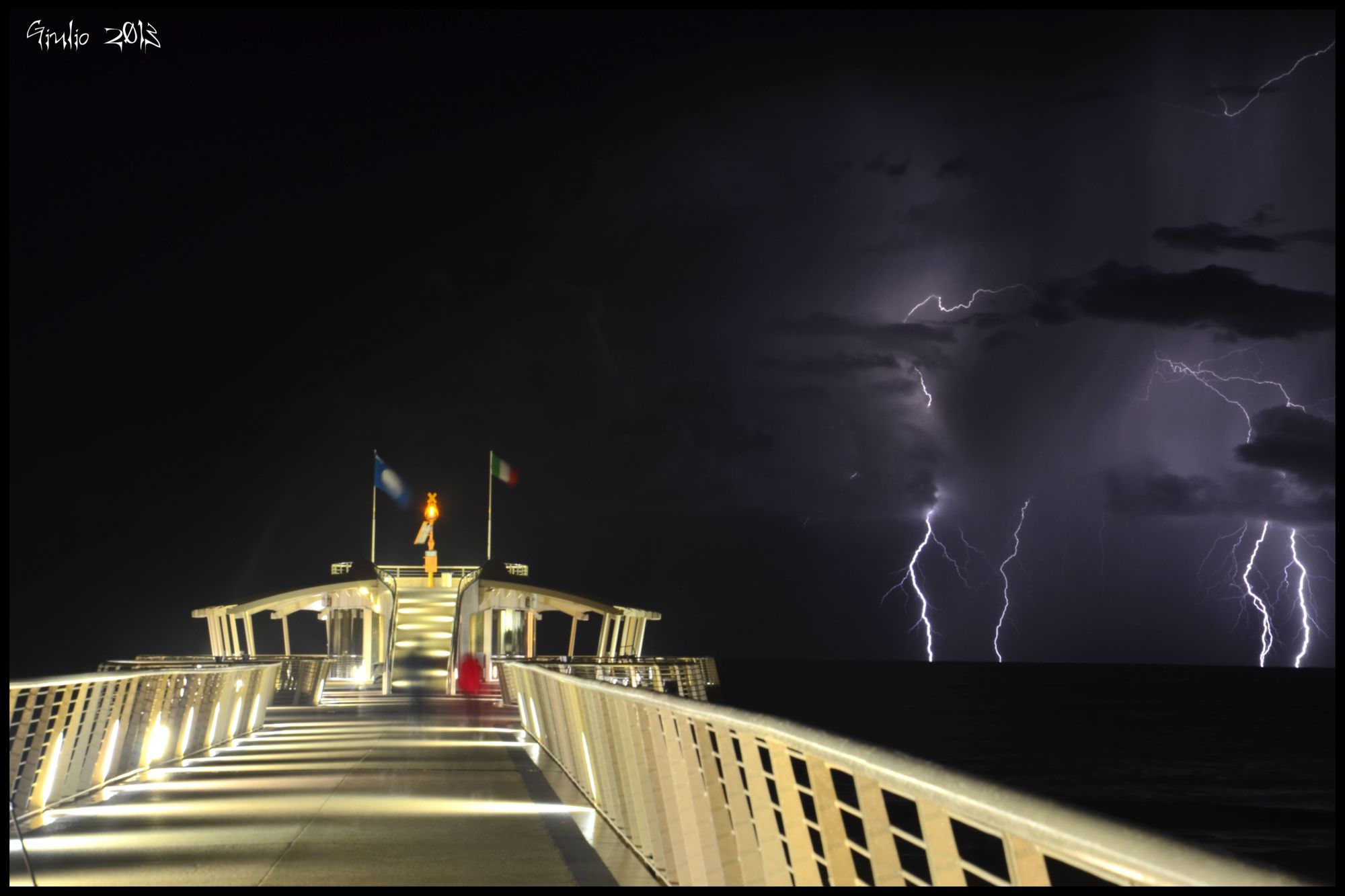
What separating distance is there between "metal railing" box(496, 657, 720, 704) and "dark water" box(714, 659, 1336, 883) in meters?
2.87

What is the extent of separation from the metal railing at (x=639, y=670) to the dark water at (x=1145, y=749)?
9.40ft

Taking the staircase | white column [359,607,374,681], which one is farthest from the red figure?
white column [359,607,374,681]

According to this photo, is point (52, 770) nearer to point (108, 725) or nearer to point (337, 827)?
point (108, 725)

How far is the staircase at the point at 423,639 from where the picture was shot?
42.2m

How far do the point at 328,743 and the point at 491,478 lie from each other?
4138 centimetres

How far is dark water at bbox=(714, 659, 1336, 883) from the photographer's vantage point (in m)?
29.9

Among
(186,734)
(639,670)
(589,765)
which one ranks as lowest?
(639,670)

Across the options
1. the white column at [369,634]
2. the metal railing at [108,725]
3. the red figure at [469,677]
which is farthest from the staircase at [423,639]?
the metal railing at [108,725]

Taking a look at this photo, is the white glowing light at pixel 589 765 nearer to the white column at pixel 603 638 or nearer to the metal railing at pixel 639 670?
the metal railing at pixel 639 670

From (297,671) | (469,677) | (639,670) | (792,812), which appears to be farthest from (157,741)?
(469,677)

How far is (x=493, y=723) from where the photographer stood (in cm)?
2316

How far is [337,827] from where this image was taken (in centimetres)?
973

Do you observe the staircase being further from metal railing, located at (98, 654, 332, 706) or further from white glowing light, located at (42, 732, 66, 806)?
white glowing light, located at (42, 732, 66, 806)

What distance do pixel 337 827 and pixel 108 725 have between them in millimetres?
3570
